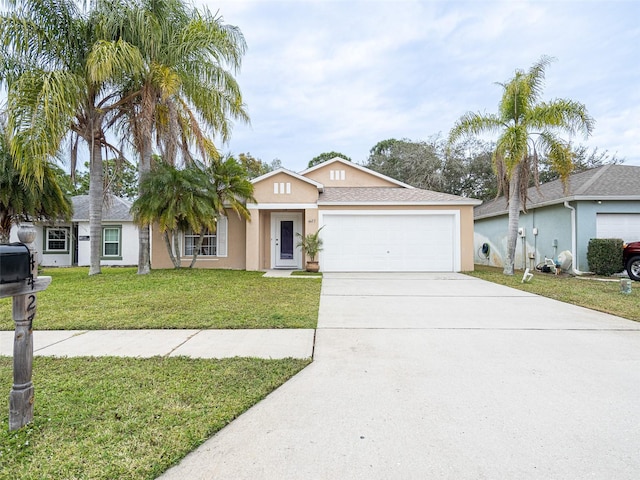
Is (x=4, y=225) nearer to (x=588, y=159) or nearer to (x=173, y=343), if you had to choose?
(x=173, y=343)

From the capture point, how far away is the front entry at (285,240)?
561 inches

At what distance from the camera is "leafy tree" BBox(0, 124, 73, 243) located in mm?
11016

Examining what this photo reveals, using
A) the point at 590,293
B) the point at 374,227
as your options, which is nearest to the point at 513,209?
the point at 590,293

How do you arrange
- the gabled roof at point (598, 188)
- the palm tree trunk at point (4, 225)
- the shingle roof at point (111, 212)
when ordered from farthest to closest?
the shingle roof at point (111, 212)
the gabled roof at point (598, 188)
the palm tree trunk at point (4, 225)

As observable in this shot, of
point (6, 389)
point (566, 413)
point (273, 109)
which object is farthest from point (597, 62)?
point (6, 389)

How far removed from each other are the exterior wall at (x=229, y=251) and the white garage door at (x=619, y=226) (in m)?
13.1

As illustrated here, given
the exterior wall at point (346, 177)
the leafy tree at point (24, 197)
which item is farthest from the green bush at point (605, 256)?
the leafy tree at point (24, 197)

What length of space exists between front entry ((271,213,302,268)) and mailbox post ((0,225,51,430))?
11859 millimetres

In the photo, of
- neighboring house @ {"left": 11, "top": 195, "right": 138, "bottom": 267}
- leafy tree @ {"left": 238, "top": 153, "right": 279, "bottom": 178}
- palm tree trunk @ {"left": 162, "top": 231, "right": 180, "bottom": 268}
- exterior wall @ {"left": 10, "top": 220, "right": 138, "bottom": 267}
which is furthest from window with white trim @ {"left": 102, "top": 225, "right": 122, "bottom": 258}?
leafy tree @ {"left": 238, "top": 153, "right": 279, "bottom": 178}

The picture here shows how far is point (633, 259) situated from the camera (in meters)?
10.8

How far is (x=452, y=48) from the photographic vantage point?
12266 mm

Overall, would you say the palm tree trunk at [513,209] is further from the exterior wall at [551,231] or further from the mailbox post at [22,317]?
the mailbox post at [22,317]

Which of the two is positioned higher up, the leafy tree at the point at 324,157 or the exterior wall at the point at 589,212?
the leafy tree at the point at 324,157

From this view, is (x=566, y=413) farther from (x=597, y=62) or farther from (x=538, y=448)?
(x=597, y=62)
